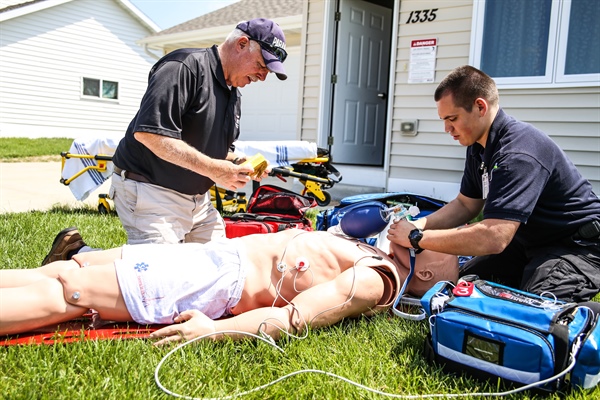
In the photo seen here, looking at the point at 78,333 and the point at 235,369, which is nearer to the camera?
the point at 235,369

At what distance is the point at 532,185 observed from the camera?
9.28 ft

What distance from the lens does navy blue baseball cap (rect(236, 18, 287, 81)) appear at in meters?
3.23

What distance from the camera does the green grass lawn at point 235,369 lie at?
2008 mm

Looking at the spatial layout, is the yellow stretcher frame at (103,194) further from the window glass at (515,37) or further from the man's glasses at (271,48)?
the window glass at (515,37)

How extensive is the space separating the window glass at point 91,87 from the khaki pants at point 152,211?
17.7 meters

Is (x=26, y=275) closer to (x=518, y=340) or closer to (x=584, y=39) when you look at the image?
(x=518, y=340)

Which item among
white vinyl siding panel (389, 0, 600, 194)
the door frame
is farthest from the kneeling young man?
the door frame

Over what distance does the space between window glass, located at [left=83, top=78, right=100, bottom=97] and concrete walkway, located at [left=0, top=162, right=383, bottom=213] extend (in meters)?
9.08

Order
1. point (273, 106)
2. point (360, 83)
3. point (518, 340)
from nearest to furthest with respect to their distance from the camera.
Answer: point (518, 340) < point (360, 83) < point (273, 106)

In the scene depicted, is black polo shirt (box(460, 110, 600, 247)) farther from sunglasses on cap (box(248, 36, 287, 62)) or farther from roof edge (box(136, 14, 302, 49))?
roof edge (box(136, 14, 302, 49))

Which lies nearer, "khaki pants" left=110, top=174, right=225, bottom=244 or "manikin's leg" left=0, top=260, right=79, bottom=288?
"manikin's leg" left=0, top=260, right=79, bottom=288

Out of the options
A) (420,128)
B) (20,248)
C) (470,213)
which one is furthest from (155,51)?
(470,213)

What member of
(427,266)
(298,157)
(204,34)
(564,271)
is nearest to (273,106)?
(204,34)

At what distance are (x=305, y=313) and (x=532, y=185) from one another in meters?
1.36
